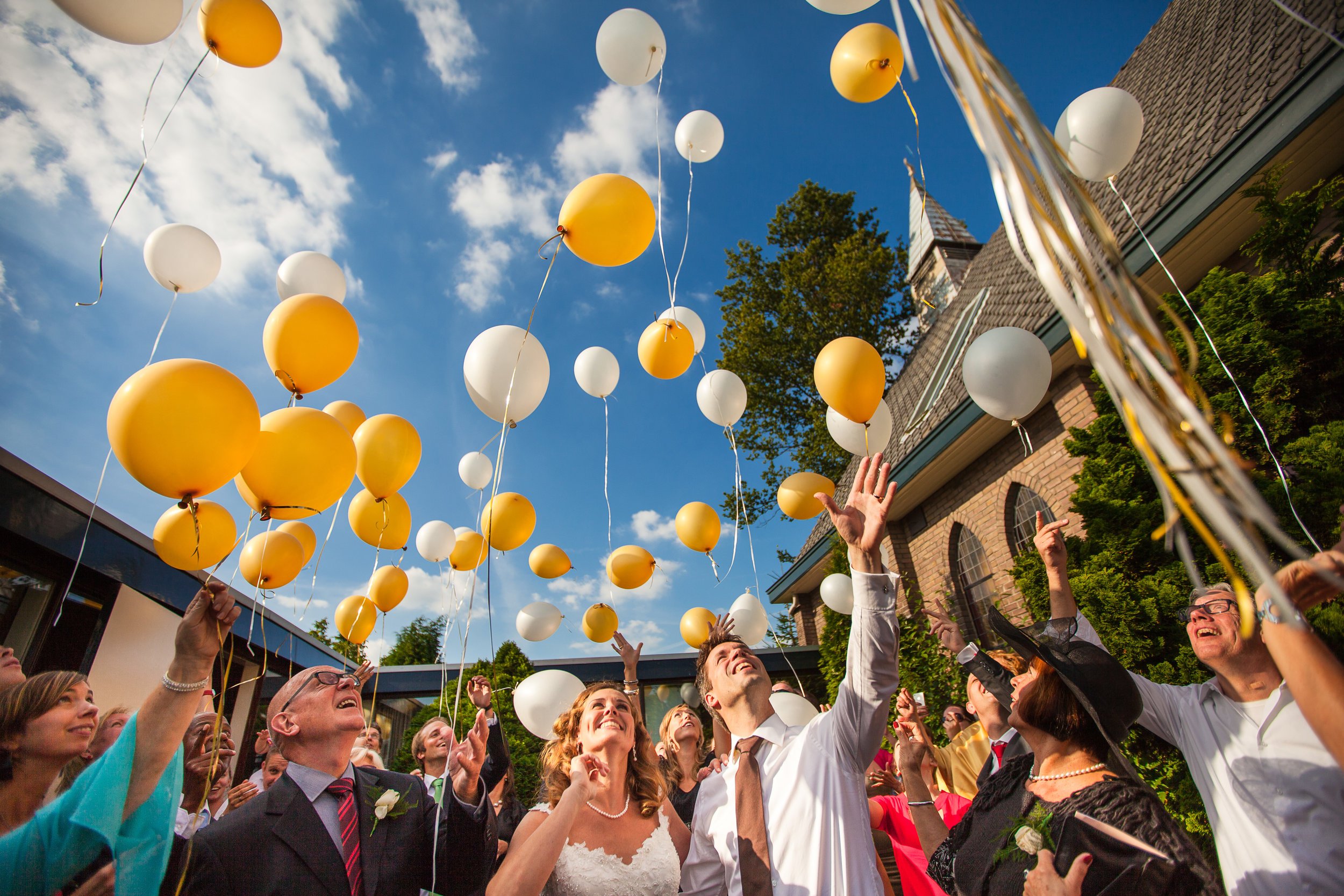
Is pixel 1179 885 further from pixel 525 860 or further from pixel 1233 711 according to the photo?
pixel 525 860

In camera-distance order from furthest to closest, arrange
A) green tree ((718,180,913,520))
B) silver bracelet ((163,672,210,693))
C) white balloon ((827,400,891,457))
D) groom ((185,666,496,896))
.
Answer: green tree ((718,180,913,520)) < white balloon ((827,400,891,457)) < groom ((185,666,496,896)) < silver bracelet ((163,672,210,693))

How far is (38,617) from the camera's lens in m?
5.06

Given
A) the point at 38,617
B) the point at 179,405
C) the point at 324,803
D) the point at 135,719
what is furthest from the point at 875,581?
the point at 38,617

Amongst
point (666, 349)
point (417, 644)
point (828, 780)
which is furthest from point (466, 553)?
point (417, 644)

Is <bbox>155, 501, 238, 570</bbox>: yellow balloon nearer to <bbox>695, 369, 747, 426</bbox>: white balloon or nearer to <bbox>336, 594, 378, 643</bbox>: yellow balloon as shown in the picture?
<bbox>336, 594, 378, 643</bbox>: yellow balloon

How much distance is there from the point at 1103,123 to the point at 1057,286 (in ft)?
10.8

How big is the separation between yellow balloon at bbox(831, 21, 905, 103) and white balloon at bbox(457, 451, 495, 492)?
4024mm

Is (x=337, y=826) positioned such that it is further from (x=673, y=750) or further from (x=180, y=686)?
(x=673, y=750)

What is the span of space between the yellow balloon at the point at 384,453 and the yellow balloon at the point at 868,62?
10.8ft

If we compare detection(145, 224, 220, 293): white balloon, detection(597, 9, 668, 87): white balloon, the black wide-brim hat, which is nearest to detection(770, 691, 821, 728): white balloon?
the black wide-brim hat

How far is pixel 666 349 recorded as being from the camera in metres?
4.10

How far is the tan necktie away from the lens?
6.45 feet

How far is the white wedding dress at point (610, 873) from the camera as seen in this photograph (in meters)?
2.11

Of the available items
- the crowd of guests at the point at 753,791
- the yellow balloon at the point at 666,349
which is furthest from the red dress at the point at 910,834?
the yellow balloon at the point at 666,349
